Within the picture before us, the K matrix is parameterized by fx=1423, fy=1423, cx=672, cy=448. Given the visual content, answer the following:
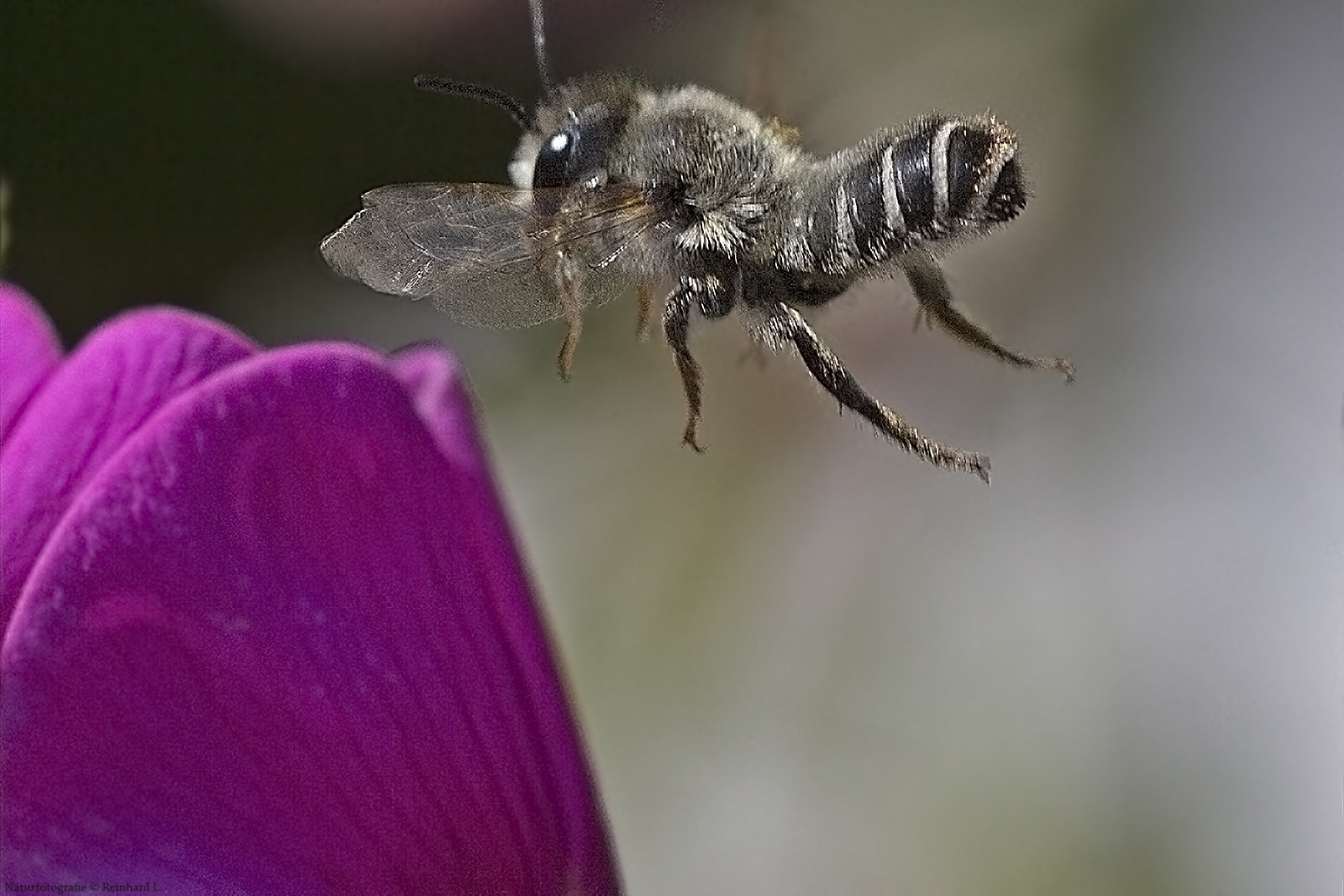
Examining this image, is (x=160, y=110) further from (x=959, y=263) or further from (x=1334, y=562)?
(x=1334, y=562)

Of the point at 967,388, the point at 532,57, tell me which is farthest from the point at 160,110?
the point at 967,388

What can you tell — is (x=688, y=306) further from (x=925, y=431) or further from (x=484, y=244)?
(x=925, y=431)

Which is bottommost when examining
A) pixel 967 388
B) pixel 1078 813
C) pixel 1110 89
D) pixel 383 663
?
pixel 1078 813

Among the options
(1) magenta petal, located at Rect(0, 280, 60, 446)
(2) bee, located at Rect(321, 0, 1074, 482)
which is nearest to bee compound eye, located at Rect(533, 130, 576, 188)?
(2) bee, located at Rect(321, 0, 1074, 482)

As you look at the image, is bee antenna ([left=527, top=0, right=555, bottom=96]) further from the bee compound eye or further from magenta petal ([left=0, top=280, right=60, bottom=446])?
magenta petal ([left=0, top=280, right=60, bottom=446])

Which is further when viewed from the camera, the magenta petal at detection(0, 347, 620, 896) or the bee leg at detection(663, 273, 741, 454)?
the bee leg at detection(663, 273, 741, 454)

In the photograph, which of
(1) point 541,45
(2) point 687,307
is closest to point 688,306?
(2) point 687,307
